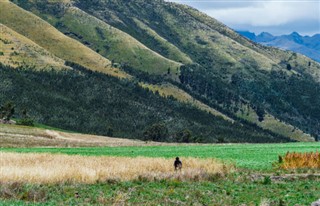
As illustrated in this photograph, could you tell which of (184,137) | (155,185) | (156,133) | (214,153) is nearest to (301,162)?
(155,185)

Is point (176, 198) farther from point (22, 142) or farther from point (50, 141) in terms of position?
point (50, 141)

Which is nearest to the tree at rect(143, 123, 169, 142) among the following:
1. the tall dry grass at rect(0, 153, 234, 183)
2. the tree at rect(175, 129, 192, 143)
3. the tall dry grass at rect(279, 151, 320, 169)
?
the tree at rect(175, 129, 192, 143)

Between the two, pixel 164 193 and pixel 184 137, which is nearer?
pixel 164 193

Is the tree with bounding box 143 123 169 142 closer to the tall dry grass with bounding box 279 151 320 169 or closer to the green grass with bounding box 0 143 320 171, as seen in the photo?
the green grass with bounding box 0 143 320 171

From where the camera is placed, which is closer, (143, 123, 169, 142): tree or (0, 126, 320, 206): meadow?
(0, 126, 320, 206): meadow

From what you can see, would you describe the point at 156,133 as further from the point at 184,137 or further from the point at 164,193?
the point at 164,193

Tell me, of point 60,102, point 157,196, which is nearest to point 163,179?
point 157,196

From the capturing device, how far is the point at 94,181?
108ft

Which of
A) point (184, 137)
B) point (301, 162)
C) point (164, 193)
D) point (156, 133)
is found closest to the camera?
point (164, 193)

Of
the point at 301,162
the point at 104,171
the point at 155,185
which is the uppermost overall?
the point at 301,162

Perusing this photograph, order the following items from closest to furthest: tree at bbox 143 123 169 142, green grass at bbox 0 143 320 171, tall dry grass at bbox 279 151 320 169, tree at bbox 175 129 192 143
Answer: tall dry grass at bbox 279 151 320 169, green grass at bbox 0 143 320 171, tree at bbox 143 123 169 142, tree at bbox 175 129 192 143

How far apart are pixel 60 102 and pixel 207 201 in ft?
562

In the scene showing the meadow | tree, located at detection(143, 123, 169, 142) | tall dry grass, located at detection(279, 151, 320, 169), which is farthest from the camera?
tree, located at detection(143, 123, 169, 142)

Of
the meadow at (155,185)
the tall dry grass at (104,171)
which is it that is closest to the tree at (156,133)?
the tall dry grass at (104,171)
